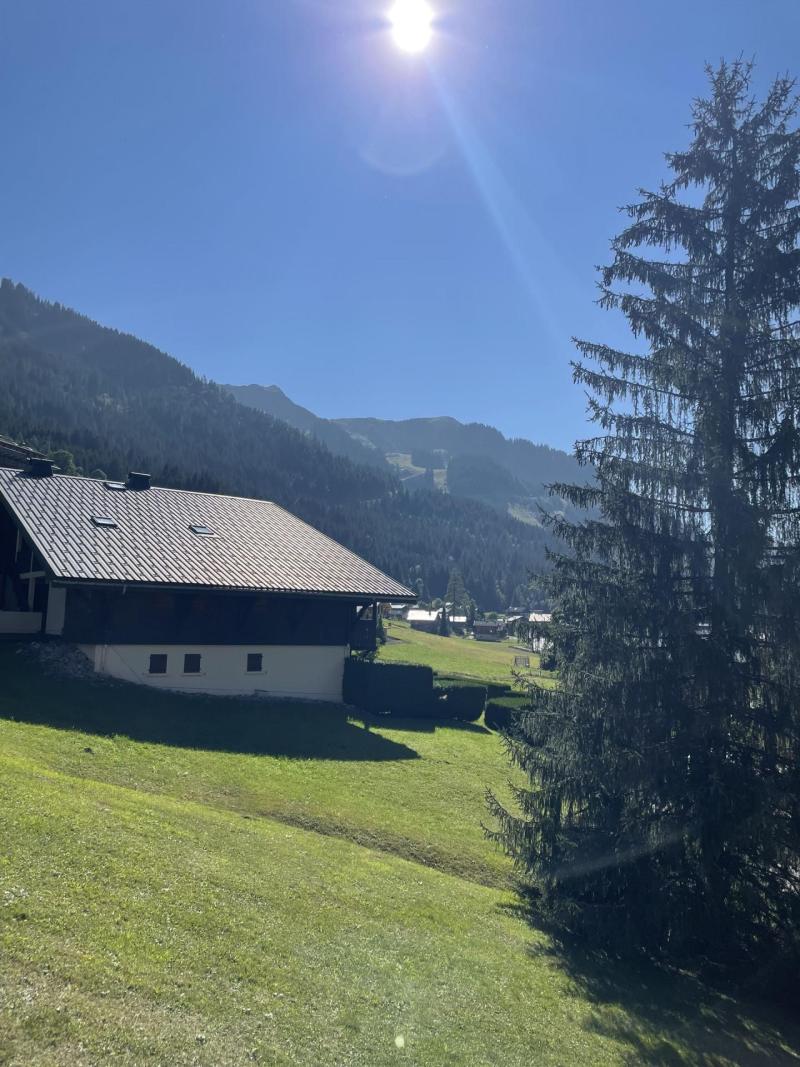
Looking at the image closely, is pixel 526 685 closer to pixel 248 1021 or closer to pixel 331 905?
pixel 331 905

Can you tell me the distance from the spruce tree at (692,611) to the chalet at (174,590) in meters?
15.1

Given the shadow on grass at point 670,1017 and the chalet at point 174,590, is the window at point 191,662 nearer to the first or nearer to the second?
the chalet at point 174,590

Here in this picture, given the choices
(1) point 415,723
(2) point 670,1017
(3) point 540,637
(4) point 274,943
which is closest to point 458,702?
(1) point 415,723

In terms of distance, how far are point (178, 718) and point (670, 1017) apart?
1623cm

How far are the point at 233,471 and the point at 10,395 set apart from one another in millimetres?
51668

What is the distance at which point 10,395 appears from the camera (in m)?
172

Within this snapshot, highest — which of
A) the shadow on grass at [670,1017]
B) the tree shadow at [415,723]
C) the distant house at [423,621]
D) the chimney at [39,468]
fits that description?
the chimney at [39,468]

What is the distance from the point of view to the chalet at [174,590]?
2488 cm

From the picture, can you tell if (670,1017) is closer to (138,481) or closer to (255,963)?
(255,963)

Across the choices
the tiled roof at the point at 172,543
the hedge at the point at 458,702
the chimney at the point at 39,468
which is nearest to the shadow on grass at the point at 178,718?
the tiled roof at the point at 172,543

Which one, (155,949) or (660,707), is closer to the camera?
(155,949)

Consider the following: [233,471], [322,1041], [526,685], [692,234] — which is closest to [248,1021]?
[322,1041]

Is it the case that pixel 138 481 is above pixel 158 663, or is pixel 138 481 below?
above

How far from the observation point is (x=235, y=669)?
2756cm
